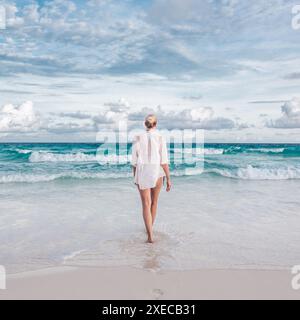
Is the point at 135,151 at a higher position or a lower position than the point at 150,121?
lower

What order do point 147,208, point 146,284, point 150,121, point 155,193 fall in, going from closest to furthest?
1. point 146,284
2. point 150,121
3. point 147,208
4. point 155,193

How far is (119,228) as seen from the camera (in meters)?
6.38

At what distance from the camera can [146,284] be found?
3850 mm

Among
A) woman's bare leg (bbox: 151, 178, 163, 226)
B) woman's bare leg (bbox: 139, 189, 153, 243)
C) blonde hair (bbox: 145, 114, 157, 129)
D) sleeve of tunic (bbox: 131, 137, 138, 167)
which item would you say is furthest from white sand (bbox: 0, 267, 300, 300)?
blonde hair (bbox: 145, 114, 157, 129)

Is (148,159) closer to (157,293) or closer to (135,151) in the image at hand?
(135,151)

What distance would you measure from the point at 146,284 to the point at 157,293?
0.25 m

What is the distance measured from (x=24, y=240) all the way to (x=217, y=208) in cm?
448

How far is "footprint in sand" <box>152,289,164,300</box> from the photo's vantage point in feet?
11.6

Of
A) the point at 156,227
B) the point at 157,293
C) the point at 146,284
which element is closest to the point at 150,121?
the point at 156,227

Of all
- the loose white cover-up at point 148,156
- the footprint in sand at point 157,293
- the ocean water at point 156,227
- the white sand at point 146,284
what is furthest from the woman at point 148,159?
the footprint in sand at point 157,293

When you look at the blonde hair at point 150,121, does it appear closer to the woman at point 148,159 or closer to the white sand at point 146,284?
the woman at point 148,159

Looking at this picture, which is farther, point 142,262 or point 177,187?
point 177,187
